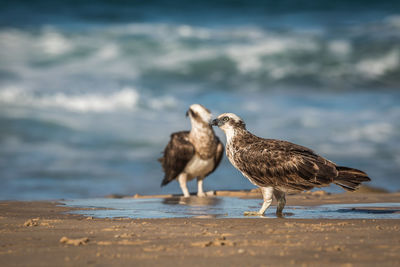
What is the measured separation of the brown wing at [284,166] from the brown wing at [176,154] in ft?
18.5

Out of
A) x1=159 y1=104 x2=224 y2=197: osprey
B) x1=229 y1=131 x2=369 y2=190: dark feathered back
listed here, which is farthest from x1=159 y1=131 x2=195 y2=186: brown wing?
x1=229 y1=131 x2=369 y2=190: dark feathered back

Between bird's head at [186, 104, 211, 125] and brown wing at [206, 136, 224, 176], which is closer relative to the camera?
bird's head at [186, 104, 211, 125]

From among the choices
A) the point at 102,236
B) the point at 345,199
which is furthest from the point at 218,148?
the point at 102,236

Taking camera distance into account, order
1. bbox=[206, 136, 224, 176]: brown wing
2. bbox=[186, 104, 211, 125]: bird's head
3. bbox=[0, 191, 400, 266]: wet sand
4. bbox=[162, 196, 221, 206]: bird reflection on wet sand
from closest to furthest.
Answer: bbox=[0, 191, 400, 266]: wet sand
bbox=[162, 196, 221, 206]: bird reflection on wet sand
bbox=[186, 104, 211, 125]: bird's head
bbox=[206, 136, 224, 176]: brown wing

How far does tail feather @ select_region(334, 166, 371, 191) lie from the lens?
8.17m

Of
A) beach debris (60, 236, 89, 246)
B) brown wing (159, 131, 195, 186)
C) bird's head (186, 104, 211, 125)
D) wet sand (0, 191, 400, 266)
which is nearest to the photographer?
wet sand (0, 191, 400, 266)

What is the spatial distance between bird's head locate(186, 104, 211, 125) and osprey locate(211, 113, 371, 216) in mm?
5288

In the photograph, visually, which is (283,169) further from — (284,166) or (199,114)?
(199,114)

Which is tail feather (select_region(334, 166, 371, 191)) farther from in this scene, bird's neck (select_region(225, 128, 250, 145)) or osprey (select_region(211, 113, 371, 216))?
bird's neck (select_region(225, 128, 250, 145))

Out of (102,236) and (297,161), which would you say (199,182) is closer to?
(297,161)

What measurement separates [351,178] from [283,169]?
103 centimetres

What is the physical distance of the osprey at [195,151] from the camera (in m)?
14.1

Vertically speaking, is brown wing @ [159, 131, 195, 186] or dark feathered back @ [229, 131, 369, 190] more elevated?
brown wing @ [159, 131, 195, 186]

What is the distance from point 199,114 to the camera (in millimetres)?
14062
